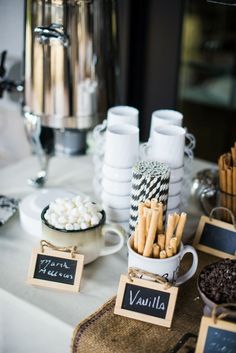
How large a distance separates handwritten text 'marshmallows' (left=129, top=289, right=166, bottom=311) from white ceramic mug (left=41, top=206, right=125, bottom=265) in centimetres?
16

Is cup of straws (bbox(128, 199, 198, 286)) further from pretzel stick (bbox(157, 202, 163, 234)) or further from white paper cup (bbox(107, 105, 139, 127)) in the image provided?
white paper cup (bbox(107, 105, 139, 127))

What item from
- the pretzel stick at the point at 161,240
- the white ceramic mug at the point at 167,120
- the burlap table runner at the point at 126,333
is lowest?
the burlap table runner at the point at 126,333

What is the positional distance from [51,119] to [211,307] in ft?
2.36

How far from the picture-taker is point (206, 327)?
0.75 metres

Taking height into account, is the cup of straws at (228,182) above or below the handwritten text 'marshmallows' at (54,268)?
above

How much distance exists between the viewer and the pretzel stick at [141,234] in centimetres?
84

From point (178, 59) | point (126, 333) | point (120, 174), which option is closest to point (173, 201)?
point (120, 174)

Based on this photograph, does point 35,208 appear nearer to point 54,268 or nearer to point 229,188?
point 54,268

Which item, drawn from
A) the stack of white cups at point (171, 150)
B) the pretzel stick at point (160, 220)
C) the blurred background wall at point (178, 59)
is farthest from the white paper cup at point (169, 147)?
the blurred background wall at point (178, 59)

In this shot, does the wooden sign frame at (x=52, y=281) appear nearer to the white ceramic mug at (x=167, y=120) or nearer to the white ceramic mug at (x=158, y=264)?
the white ceramic mug at (x=158, y=264)

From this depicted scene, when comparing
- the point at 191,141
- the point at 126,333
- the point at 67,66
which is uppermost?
the point at 67,66

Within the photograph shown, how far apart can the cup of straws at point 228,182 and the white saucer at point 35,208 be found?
339 millimetres

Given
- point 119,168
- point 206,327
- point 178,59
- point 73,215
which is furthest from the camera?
point 178,59

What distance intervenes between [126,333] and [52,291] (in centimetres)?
17
